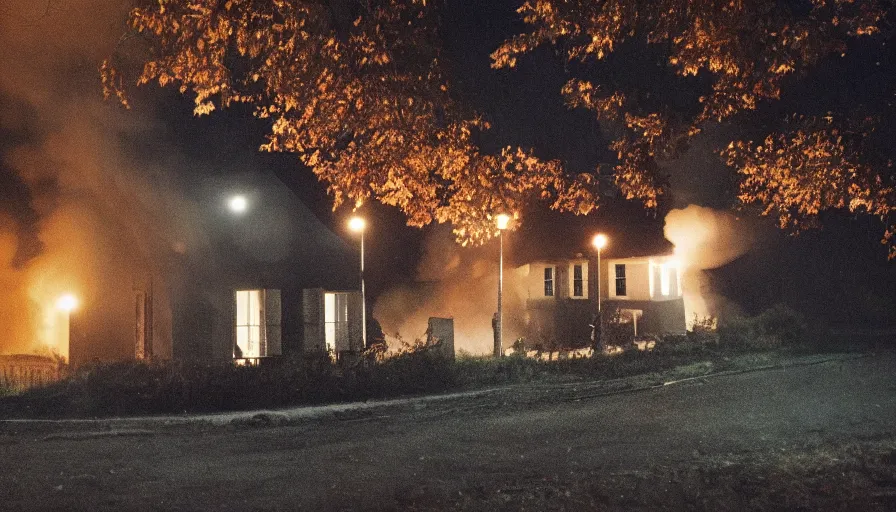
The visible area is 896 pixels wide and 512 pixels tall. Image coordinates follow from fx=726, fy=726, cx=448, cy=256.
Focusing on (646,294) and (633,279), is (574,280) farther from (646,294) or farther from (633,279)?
(646,294)

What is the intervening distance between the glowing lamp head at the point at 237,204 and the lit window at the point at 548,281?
16.4m

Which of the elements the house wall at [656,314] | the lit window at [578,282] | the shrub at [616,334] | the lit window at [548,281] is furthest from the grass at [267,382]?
the lit window at [548,281]

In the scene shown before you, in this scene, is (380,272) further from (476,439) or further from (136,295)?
(476,439)

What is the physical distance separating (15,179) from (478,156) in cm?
1295

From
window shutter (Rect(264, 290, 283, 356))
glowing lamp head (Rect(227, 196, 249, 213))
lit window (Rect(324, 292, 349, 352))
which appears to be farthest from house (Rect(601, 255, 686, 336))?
glowing lamp head (Rect(227, 196, 249, 213))

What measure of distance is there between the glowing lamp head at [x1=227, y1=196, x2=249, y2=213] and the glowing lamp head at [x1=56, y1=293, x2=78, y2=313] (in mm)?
5029

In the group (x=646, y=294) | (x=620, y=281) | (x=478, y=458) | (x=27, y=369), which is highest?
(x=620, y=281)

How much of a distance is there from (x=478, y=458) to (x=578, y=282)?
21.5 m

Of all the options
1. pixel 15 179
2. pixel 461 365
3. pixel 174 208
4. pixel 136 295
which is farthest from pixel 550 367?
pixel 15 179

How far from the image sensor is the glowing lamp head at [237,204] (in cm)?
1625

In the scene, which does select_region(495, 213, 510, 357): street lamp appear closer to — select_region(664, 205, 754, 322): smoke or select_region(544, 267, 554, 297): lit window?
select_region(544, 267, 554, 297): lit window

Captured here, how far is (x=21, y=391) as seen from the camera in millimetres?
11883

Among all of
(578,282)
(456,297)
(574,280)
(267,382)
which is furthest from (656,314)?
(267,382)

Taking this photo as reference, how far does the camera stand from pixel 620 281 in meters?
27.7
